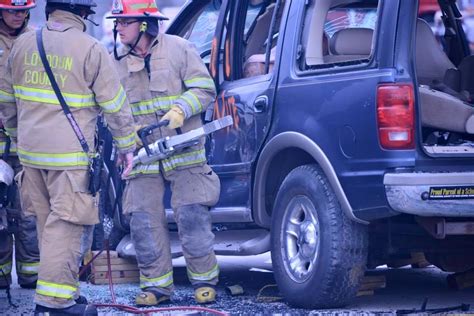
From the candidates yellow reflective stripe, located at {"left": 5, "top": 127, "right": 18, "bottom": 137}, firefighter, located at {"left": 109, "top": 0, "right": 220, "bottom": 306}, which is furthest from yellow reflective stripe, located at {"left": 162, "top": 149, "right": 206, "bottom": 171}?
yellow reflective stripe, located at {"left": 5, "top": 127, "right": 18, "bottom": 137}

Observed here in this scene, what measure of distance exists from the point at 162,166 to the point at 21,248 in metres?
1.29

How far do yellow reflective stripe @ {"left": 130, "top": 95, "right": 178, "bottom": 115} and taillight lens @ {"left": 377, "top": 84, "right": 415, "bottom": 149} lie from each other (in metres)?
1.44

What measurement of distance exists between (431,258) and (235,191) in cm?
123

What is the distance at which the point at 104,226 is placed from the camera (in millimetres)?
8070

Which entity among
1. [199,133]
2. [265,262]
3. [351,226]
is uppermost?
[199,133]

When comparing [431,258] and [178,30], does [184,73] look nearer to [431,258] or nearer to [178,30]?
[178,30]

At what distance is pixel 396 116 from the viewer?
18.7ft

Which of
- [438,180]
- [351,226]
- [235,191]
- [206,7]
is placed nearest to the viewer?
[438,180]

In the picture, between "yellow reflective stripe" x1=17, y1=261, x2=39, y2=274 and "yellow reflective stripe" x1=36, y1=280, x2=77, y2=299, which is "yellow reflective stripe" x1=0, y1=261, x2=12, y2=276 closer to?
"yellow reflective stripe" x1=17, y1=261, x2=39, y2=274

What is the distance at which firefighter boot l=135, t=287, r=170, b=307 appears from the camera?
6652mm

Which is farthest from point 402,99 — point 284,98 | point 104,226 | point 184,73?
point 104,226

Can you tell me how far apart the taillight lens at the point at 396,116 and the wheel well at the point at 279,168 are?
2.93 feet

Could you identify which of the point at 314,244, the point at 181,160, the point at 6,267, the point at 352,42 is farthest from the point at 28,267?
the point at 352,42

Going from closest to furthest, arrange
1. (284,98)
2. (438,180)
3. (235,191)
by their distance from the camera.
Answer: (438,180) → (284,98) → (235,191)
